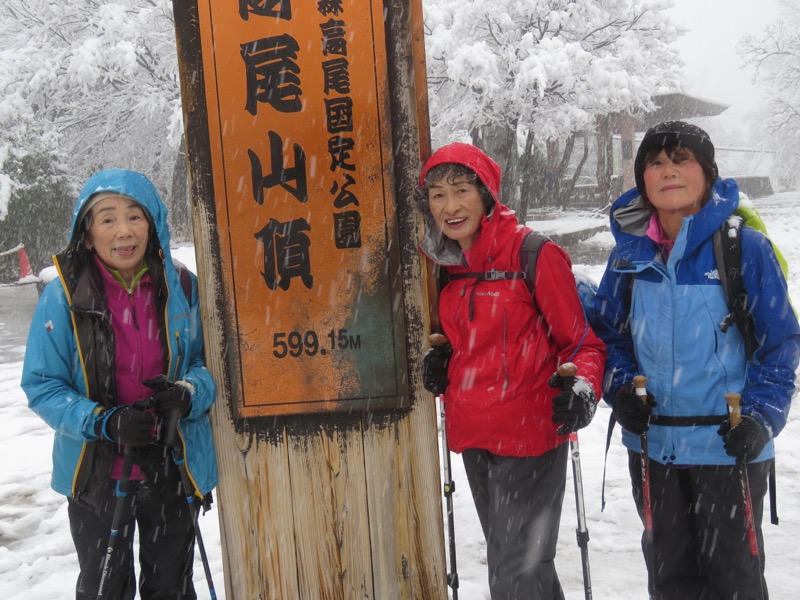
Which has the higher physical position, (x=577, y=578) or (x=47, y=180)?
(x=47, y=180)

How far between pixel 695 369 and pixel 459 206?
3.16ft

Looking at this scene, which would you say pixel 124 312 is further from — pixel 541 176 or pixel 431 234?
pixel 541 176

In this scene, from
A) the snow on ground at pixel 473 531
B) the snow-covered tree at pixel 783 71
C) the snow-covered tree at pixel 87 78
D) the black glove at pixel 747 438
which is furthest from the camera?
the snow-covered tree at pixel 783 71

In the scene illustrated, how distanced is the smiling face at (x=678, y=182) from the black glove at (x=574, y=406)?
674 millimetres

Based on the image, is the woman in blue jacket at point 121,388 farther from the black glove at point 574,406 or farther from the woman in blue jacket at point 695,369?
the woman in blue jacket at point 695,369

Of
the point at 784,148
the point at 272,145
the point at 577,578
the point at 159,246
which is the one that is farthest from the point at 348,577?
the point at 784,148

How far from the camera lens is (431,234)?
2.52m

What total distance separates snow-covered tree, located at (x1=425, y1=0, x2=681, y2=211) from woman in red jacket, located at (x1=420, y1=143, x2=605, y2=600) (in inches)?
357

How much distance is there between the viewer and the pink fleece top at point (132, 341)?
2350 millimetres

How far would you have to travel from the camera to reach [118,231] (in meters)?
2.33

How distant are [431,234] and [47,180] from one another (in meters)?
14.8

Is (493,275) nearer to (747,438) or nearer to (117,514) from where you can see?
(747,438)

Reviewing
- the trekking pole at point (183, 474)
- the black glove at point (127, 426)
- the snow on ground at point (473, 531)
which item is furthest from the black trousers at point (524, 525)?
the black glove at point (127, 426)

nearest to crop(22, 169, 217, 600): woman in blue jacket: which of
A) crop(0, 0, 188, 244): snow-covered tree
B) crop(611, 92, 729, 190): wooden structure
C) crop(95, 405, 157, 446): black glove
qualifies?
crop(95, 405, 157, 446): black glove
